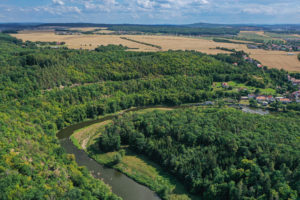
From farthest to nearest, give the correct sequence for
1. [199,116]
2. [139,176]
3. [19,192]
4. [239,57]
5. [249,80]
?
1. [239,57]
2. [249,80]
3. [199,116]
4. [139,176]
5. [19,192]

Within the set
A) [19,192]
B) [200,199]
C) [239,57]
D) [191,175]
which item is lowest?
[200,199]

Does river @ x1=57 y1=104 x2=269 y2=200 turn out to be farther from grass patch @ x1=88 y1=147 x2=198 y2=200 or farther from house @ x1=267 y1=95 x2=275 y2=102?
house @ x1=267 y1=95 x2=275 y2=102

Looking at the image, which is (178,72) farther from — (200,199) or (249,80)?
(200,199)

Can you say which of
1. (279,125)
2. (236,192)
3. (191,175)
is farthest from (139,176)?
(279,125)

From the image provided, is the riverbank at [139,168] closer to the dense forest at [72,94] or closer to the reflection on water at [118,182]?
the reflection on water at [118,182]

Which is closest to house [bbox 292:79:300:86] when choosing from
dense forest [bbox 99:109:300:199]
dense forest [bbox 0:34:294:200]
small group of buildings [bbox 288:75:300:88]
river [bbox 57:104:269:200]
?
small group of buildings [bbox 288:75:300:88]

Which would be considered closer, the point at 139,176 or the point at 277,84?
the point at 139,176
